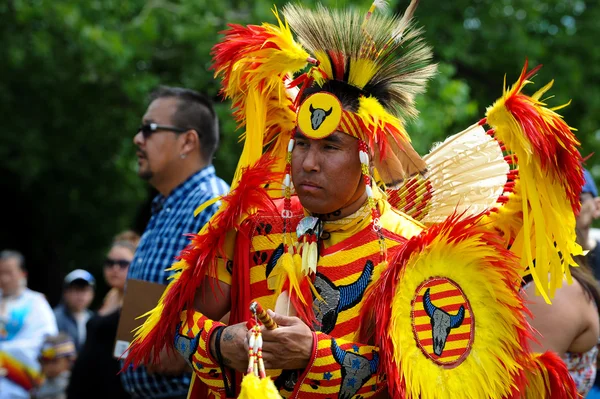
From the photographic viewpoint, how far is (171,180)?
4.68 m

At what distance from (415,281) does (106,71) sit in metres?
7.09

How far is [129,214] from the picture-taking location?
576 inches

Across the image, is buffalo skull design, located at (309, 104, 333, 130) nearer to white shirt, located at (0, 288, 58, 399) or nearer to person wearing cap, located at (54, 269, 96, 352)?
white shirt, located at (0, 288, 58, 399)

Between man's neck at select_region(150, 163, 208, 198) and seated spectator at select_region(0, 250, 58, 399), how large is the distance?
365 centimetres

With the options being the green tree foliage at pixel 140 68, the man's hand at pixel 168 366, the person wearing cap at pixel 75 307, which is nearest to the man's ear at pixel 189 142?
the man's hand at pixel 168 366

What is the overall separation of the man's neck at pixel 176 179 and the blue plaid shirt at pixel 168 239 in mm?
37

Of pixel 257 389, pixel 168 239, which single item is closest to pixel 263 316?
pixel 257 389

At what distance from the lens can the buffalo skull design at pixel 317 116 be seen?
3131 millimetres

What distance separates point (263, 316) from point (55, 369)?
4.99 meters

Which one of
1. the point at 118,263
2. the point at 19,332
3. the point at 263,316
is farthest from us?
the point at 19,332

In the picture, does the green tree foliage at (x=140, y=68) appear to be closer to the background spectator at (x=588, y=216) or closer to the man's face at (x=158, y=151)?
the background spectator at (x=588, y=216)

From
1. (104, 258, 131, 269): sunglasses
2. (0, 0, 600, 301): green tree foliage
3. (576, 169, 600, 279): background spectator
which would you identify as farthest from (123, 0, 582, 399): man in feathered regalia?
(0, 0, 600, 301): green tree foliage

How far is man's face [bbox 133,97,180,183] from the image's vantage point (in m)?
4.66

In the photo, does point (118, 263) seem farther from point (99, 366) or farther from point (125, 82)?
point (125, 82)
